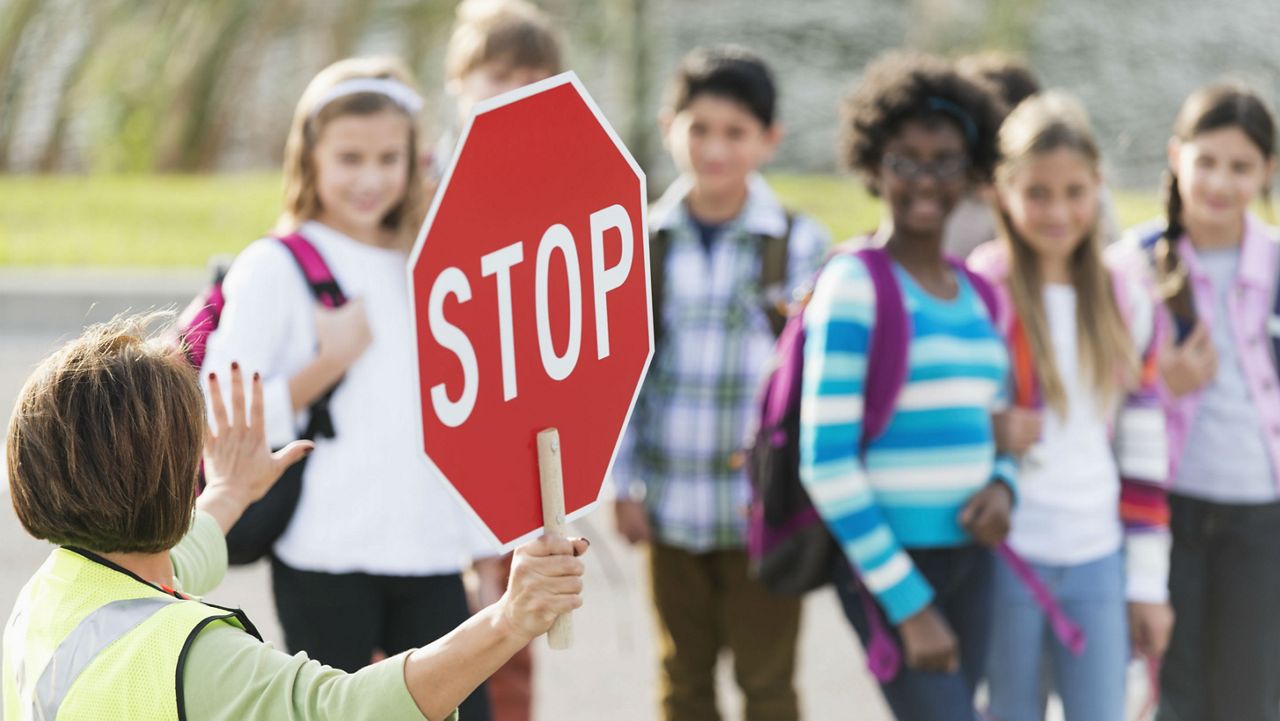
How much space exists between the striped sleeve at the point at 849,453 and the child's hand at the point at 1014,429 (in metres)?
0.33

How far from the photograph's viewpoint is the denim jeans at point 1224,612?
363 cm

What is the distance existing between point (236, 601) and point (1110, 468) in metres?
3.06

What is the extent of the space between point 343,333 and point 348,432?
0.19 metres

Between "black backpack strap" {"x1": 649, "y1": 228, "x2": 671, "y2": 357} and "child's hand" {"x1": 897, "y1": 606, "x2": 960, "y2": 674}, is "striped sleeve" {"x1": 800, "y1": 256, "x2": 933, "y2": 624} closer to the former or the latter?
"child's hand" {"x1": 897, "y1": 606, "x2": 960, "y2": 674}

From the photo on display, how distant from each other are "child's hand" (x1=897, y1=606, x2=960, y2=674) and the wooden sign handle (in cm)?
134

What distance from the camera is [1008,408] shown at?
332 cm

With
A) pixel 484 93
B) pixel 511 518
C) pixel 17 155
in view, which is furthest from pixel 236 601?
pixel 17 155

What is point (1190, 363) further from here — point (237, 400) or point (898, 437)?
point (237, 400)

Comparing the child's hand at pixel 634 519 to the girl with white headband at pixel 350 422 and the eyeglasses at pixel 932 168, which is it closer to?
the girl with white headband at pixel 350 422

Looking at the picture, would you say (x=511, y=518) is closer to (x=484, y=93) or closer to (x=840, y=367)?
(x=840, y=367)

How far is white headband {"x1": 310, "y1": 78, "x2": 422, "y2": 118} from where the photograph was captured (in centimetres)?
326

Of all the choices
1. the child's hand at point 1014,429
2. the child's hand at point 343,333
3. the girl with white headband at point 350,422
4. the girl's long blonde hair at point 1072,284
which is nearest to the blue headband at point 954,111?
the girl's long blonde hair at point 1072,284

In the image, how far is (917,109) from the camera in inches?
131

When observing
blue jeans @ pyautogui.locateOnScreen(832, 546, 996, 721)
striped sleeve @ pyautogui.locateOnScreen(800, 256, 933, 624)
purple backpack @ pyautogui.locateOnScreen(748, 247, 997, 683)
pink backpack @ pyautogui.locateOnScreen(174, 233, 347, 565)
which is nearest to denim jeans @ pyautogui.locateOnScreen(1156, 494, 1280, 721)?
blue jeans @ pyautogui.locateOnScreen(832, 546, 996, 721)
